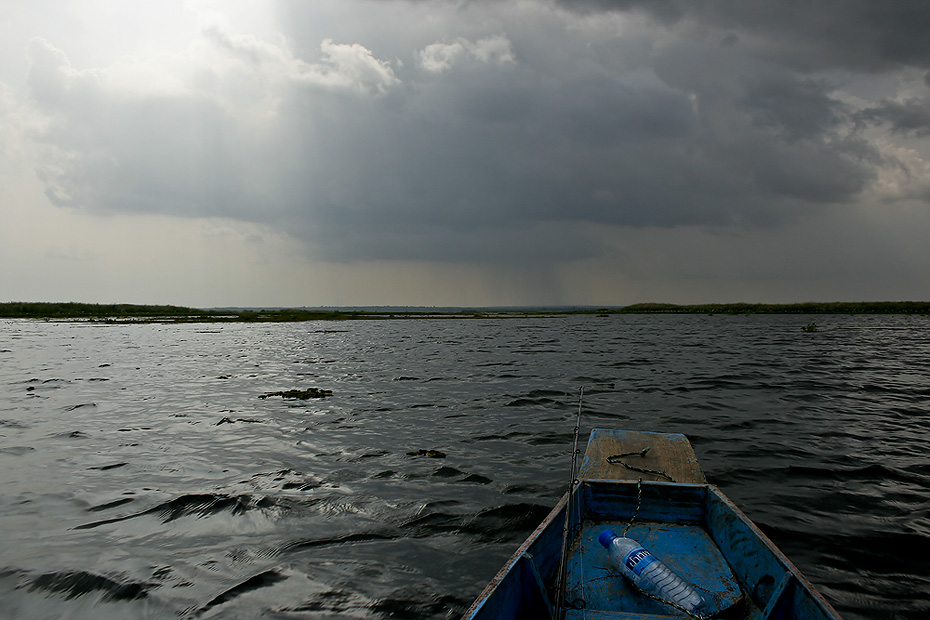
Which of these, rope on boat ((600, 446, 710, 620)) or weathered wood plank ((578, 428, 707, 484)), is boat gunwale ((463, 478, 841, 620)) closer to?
rope on boat ((600, 446, 710, 620))

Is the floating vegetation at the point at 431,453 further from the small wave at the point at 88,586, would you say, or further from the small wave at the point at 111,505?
the small wave at the point at 88,586

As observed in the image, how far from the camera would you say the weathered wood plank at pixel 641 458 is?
7.70 metres

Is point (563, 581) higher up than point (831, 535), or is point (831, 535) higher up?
point (563, 581)

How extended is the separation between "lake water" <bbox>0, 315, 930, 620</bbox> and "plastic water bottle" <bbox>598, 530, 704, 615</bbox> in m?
1.93

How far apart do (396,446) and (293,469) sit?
2.70 metres

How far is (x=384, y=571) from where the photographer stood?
664 centimetres

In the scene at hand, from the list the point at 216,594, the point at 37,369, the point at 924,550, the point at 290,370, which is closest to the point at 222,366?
the point at 290,370

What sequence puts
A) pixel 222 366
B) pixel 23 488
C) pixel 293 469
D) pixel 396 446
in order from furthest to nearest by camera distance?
pixel 222 366 → pixel 396 446 → pixel 293 469 → pixel 23 488

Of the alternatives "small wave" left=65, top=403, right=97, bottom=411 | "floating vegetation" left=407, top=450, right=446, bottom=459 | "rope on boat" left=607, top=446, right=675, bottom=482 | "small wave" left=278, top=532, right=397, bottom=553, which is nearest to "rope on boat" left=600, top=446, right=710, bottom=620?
"rope on boat" left=607, top=446, right=675, bottom=482

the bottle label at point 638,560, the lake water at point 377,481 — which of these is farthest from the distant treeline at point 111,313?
the bottle label at point 638,560

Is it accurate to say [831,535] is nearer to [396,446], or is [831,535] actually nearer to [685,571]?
[685,571]

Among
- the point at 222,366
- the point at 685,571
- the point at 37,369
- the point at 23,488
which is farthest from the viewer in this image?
the point at 222,366

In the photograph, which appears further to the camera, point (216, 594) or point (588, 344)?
point (588, 344)

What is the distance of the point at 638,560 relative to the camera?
5.45 metres
